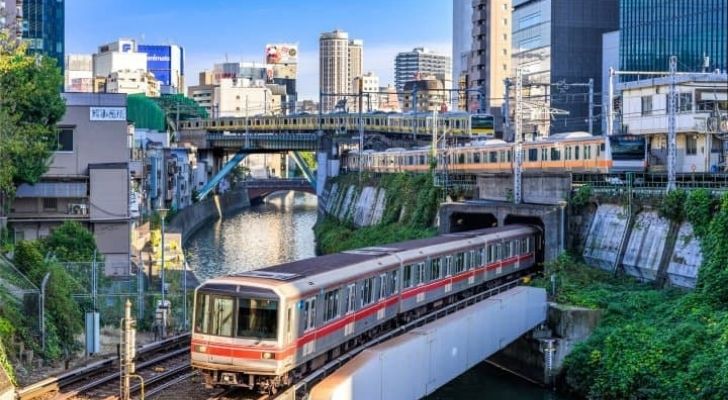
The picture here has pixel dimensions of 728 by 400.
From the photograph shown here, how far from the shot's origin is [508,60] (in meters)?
97.9

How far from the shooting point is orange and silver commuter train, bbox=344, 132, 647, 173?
119ft

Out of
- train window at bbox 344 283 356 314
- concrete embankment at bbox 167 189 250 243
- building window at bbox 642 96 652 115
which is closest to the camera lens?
train window at bbox 344 283 356 314

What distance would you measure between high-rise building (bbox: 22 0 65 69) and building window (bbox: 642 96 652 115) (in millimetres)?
57081

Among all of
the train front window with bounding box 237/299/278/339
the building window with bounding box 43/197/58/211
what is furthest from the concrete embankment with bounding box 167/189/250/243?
the train front window with bounding box 237/299/278/339

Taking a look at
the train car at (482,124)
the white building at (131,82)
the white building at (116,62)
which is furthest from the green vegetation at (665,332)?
the white building at (116,62)

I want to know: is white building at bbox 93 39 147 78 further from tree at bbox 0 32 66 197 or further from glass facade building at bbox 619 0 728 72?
tree at bbox 0 32 66 197

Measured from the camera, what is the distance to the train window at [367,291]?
2031 centimetres

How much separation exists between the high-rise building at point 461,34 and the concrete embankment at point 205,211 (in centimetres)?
3198

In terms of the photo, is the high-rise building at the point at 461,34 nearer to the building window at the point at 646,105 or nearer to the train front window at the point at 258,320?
the building window at the point at 646,105

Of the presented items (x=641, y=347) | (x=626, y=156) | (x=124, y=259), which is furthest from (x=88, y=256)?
(x=626, y=156)

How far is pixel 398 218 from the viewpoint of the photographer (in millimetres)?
47469

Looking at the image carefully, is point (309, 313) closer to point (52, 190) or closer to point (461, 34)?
point (52, 190)

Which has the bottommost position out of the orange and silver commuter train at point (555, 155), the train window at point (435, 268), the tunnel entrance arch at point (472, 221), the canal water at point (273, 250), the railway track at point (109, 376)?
the canal water at point (273, 250)

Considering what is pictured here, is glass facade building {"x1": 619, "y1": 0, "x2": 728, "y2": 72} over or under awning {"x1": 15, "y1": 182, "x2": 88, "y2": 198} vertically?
over
